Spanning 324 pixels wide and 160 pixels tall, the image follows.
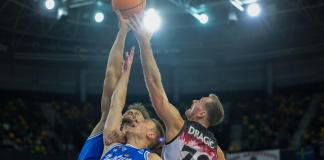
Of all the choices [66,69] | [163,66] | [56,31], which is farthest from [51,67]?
[163,66]

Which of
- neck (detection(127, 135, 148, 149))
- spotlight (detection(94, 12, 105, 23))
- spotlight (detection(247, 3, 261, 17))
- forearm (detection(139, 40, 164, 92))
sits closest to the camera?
neck (detection(127, 135, 148, 149))

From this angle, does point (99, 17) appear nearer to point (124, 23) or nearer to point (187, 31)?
point (187, 31)

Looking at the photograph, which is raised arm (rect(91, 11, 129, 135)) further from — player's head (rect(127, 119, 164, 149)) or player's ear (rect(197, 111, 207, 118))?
player's ear (rect(197, 111, 207, 118))

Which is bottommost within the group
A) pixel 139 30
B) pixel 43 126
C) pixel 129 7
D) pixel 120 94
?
pixel 43 126

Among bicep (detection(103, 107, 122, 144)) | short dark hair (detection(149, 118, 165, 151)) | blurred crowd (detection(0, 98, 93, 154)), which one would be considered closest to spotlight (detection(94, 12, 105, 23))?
blurred crowd (detection(0, 98, 93, 154))

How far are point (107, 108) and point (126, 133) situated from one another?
23.4 inches

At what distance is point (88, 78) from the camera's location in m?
25.1

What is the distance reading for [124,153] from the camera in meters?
4.29

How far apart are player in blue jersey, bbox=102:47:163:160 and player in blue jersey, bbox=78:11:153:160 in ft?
0.29

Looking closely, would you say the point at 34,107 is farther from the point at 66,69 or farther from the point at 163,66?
the point at 163,66

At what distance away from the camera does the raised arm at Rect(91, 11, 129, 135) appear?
16.3 ft

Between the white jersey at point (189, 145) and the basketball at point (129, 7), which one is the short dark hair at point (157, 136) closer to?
the white jersey at point (189, 145)

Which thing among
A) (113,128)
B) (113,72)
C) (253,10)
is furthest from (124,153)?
(253,10)

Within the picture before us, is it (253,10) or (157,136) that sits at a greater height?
(253,10)
